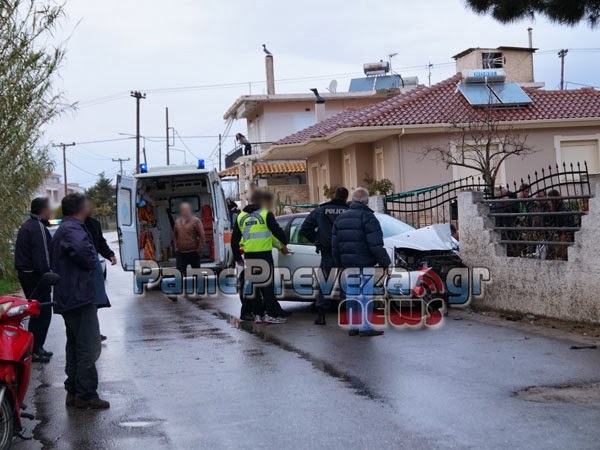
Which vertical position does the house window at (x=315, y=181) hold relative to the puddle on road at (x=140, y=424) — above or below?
above

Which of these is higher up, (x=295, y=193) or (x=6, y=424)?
(x=295, y=193)

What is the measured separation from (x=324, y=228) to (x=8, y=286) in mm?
11846

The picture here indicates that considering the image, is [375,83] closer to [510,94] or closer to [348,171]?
[348,171]

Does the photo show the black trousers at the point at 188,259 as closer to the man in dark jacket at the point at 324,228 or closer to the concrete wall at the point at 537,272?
the man in dark jacket at the point at 324,228

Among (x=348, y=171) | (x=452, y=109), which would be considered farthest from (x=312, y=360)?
(x=348, y=171)

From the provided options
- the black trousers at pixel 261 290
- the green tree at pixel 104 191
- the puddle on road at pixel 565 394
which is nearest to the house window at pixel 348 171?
the black trousers at pixel 261 290

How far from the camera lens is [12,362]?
604cm

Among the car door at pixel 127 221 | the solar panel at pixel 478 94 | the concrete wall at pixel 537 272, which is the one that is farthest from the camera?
the solar panel at pixel 478 94

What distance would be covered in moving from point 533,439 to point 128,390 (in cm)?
379

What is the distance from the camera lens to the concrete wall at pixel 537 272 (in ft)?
34.8

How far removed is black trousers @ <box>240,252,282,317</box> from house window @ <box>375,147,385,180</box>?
15736 millimetres

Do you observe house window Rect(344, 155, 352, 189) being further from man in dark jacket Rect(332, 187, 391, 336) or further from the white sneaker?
man in dark jacket Rect(332, 187, 391, 336)

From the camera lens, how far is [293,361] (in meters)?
9.16

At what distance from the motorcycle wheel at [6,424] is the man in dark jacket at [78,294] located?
1311mm
